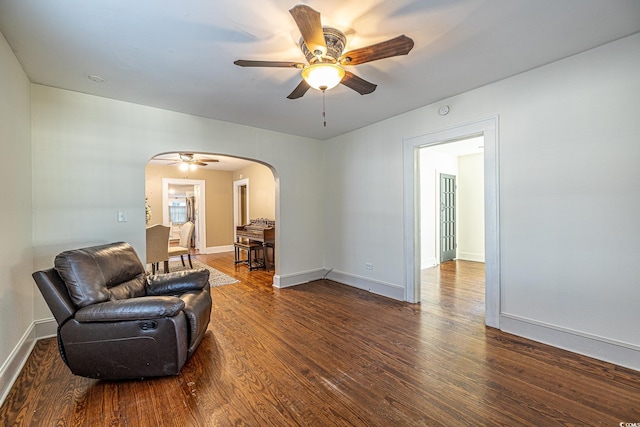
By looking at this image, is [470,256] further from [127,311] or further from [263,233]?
[127,311]

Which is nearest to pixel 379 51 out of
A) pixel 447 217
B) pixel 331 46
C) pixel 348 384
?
pixel 331 46

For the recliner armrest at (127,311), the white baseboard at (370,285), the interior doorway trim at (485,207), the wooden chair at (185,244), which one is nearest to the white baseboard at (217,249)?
the wooden chair at (185,244)

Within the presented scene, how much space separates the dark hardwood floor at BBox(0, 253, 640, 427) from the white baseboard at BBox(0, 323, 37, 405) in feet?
0.18

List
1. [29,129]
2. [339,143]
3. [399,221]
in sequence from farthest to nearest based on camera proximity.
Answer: [339,143]
[399,221]
[29,129]

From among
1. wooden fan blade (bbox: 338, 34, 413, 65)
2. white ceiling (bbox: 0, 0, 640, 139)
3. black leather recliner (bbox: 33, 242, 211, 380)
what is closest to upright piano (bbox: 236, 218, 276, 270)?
white ceiling (bbox: 0, 0, 640, 139)

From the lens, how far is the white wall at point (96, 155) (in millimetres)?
2818

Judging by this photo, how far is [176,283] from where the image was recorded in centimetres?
277

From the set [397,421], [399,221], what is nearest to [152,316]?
[397,421]

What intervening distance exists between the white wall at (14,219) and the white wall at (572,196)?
13.6ft

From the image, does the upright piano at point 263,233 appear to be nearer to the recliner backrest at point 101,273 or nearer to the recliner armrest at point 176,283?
the recliner armrest at point 176,283

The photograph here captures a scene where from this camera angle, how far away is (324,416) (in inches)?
66.9

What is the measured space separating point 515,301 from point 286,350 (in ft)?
7.64

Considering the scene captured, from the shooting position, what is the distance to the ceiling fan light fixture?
1964mm

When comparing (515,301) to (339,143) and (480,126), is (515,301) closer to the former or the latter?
(480,126)
